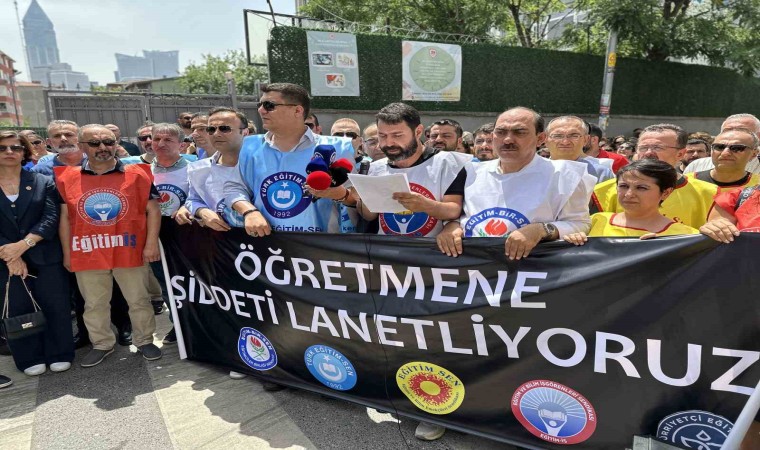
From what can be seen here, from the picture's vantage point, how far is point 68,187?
342 centimetres

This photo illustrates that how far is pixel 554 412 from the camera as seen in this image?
227cm

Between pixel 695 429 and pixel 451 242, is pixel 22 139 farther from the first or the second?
pixel 695 429

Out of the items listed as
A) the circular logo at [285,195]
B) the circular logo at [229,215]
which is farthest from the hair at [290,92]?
the circular logo at [229,215]

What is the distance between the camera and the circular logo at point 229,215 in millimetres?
3170

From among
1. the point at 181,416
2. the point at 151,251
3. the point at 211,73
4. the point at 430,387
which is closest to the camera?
the point at 430,387

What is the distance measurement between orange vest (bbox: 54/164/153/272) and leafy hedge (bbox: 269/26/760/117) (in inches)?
362

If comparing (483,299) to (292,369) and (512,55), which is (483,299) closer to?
(292,369)

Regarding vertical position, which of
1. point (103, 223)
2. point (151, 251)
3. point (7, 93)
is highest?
point (7, 93)

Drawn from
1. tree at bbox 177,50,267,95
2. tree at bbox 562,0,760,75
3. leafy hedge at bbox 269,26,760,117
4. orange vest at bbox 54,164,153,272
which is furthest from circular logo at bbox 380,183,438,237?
tree at bbox 177,50,267,95

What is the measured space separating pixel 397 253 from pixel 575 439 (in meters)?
1.26

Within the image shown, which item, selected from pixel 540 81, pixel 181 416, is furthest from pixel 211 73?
pixel 181 416

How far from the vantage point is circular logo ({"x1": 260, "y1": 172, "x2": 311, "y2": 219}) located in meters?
2.92

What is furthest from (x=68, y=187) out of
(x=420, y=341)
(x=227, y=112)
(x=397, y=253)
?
(x=420, y=341)

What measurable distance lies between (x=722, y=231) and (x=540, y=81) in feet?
51.9
